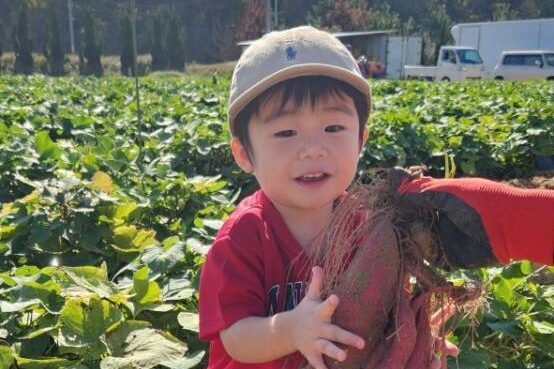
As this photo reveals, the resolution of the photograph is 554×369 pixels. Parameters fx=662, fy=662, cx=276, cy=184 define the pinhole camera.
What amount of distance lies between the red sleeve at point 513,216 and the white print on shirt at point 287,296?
411mm

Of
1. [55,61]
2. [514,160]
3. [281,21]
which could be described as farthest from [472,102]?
[281,21]

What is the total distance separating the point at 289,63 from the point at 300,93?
0.06 metres

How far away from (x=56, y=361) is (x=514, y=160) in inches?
242

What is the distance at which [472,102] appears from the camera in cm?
926

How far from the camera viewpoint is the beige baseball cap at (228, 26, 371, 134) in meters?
1.30

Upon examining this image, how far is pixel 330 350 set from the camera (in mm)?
1051

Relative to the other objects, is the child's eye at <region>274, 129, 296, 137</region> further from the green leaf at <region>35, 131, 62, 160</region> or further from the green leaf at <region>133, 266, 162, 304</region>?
the green leaf at <region>35, 131, 62, 160</region>

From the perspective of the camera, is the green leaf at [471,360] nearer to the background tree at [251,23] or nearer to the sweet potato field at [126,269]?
the sweet potato field at [126,269]

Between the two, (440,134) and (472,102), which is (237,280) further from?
(472,102)

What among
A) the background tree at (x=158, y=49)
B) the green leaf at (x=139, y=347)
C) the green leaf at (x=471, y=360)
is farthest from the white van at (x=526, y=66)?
the green leaf at (x=139, y=347)

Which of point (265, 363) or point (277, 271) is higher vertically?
point (277, 271)

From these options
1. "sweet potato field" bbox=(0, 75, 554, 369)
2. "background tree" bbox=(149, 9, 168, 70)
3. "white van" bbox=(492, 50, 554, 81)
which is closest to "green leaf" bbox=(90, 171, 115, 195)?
"sweet potato field" bbox=(0, 75, 554, 369)

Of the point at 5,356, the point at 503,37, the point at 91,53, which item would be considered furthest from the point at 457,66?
the point at 5,356

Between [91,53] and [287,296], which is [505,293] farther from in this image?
[91,53]
